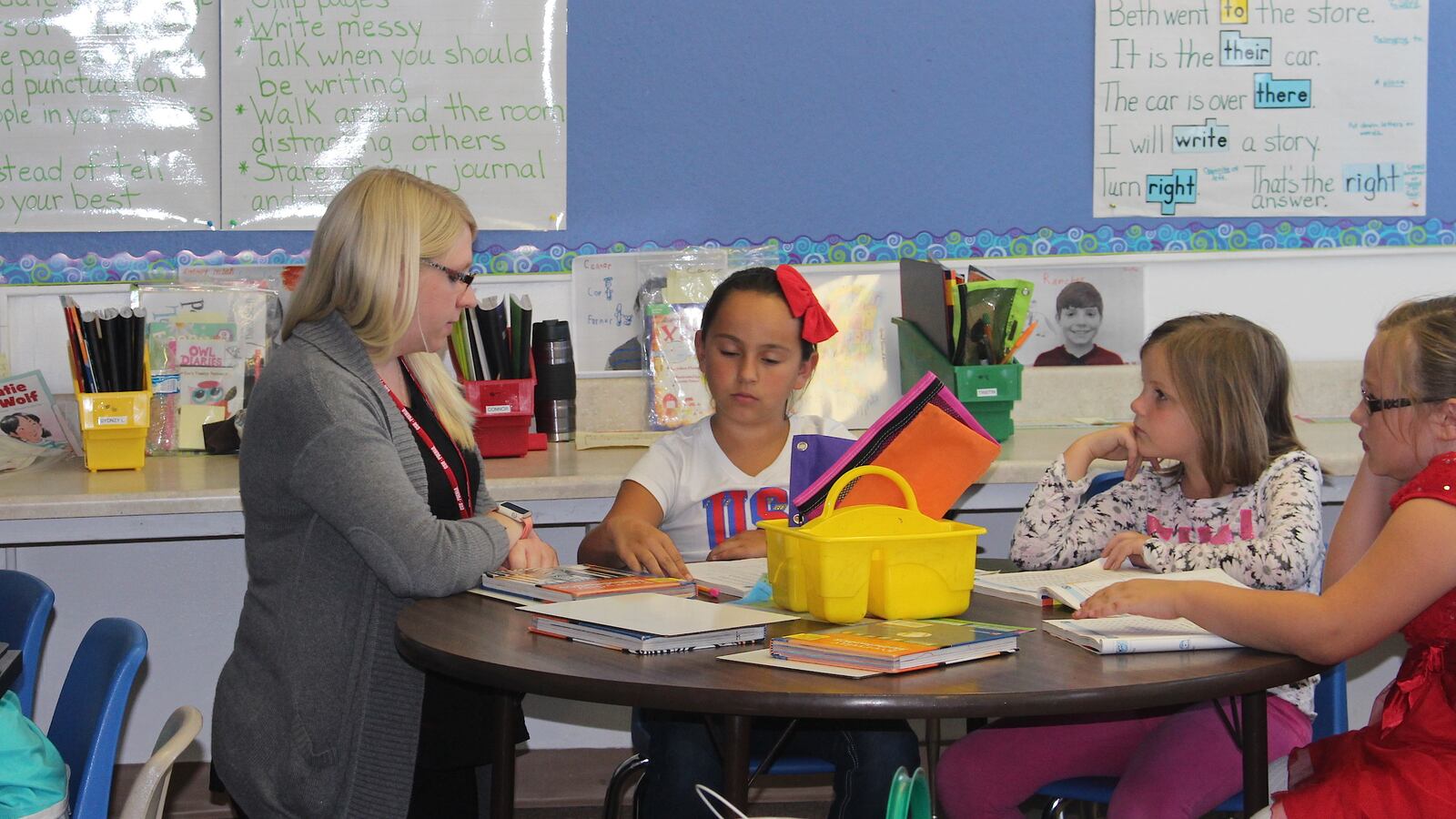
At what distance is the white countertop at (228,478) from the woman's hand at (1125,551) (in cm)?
56

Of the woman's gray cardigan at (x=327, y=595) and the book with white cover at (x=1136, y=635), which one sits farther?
the woman's gray cardigan at (x=327, y=595)

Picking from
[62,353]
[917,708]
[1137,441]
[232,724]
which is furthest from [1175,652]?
[62,353]

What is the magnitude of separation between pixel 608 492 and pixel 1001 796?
866mm

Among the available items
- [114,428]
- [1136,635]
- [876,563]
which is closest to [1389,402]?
[1136,635]

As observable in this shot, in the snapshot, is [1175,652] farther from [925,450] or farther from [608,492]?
[608,492]

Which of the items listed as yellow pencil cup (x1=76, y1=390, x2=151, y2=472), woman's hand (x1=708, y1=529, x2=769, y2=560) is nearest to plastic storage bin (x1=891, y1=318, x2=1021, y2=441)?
woman's hand (x1=708, y1=529, x2=769, y2=560)

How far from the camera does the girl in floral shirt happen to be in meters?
1.70

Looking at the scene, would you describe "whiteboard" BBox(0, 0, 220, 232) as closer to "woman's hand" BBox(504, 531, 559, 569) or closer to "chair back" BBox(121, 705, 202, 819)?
"woman's hand" BBox(504, 531, 559, 569)

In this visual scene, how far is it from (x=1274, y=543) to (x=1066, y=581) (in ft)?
0.91

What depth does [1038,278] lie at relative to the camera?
3059mm

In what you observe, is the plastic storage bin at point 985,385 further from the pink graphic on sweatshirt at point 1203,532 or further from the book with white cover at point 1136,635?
the book with white cover at point 1136,635

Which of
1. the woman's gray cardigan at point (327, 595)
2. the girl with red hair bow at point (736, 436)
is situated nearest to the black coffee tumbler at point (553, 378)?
the girl with red hair bow at point (736, 436)

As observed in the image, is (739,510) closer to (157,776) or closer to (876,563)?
(876,563)

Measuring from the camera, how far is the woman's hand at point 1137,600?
1399 millimetres
